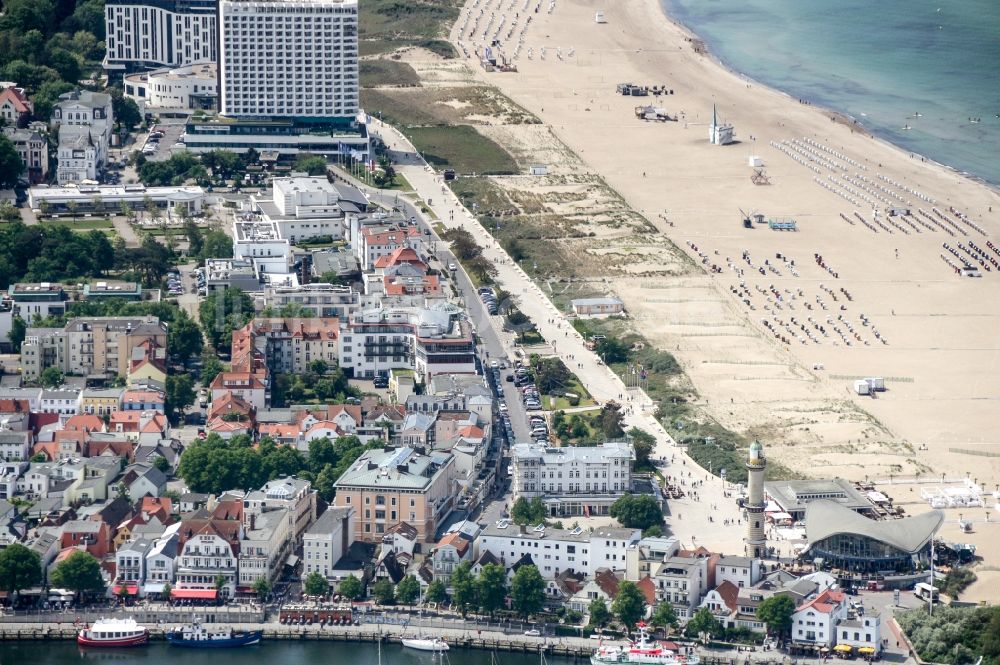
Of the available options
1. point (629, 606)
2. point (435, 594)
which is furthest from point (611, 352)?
point (629, 606)

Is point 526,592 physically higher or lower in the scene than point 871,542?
lower

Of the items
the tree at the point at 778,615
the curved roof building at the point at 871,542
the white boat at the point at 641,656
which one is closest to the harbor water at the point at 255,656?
the white boat at the point at 641,656

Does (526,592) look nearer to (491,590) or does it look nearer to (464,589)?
(491,590)

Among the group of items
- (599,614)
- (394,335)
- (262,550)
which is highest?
(394,335)

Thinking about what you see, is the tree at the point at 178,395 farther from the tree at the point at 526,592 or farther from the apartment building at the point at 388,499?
the tree at the point at 526,592

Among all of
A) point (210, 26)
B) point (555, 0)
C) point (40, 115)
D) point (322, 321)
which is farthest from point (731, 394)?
point (555, 0)

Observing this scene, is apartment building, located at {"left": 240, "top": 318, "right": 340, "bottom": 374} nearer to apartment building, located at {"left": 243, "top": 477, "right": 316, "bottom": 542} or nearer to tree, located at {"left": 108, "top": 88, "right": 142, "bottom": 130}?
apartment building, located at {"left": 243, "top": 477, "right": 316, "bottom": 542}

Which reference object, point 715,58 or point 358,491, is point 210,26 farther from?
point 358,491
